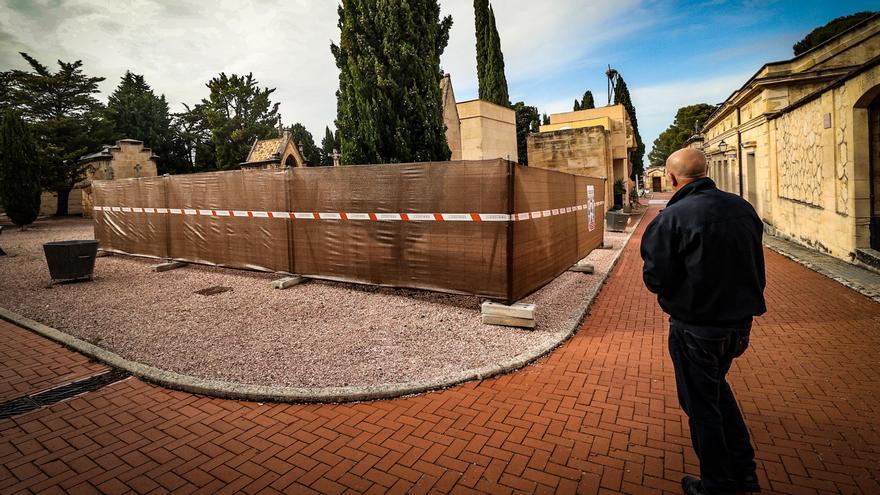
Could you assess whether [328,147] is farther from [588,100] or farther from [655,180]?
[655,180]

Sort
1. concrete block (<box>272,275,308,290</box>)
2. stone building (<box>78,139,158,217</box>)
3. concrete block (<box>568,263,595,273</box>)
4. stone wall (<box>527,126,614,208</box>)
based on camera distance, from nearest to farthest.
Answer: concrete block (<box>272,275,308,290</box>), concrete block (<box>568,263,595,273</box>), stone wall (<box>527,126,614,208</box>), stone building (<box>78,139,158,217</box>)

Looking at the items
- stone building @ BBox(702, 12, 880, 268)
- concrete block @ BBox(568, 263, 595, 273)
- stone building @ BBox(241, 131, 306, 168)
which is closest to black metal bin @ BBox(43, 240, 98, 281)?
concrete block @ BBox(568, 263, 595, 273)

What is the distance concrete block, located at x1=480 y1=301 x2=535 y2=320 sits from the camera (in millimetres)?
6387

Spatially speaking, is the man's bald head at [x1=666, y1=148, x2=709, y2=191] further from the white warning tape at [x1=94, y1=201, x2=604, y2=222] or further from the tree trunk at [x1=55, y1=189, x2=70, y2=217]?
the tree trunk at [x1=55, y1=189, x2=70, y2=217]

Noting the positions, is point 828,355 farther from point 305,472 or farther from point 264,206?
point 264,206

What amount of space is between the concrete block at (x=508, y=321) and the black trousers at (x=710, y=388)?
357cm

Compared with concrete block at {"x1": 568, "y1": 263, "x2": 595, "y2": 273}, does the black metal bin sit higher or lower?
higher

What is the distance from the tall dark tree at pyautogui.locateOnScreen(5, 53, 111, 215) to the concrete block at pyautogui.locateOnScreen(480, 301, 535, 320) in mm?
32873

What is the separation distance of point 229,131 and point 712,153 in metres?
49.4

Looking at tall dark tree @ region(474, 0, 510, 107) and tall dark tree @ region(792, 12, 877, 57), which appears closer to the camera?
tall dark tree @ region(474, 0, 510, 107)

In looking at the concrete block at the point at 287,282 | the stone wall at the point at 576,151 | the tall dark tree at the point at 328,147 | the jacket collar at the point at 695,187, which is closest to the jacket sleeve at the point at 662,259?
the jacket collar at the point at 695,187

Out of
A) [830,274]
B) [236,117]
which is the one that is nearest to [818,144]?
[830,274]

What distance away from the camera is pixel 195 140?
5388cm

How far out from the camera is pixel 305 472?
3215 mm
